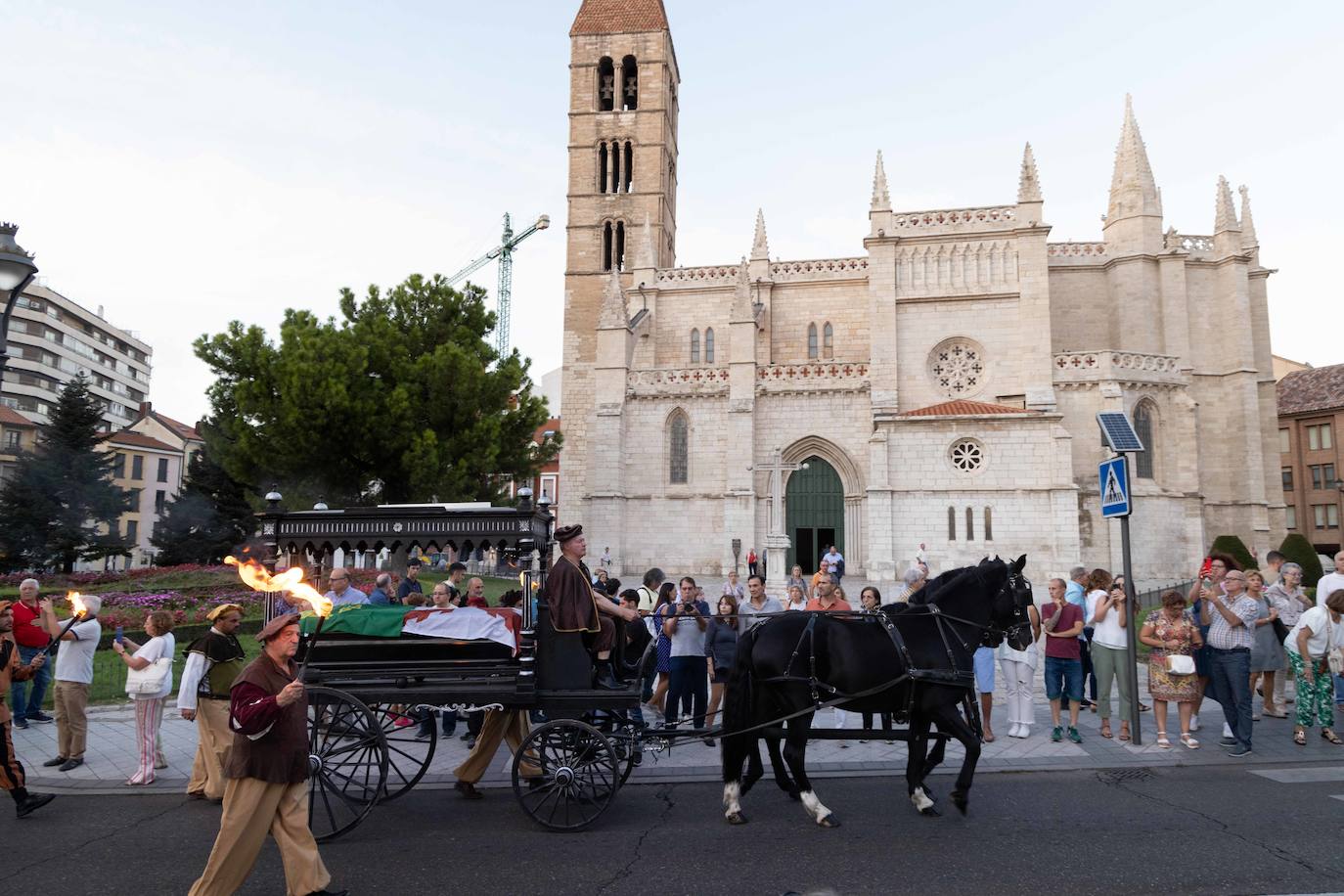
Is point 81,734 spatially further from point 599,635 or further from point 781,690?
point 781,690

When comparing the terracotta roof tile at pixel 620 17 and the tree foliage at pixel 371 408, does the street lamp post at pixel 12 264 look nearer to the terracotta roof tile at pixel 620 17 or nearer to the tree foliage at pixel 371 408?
the tree foliage at pixel 371 408

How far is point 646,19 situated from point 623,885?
46.6m

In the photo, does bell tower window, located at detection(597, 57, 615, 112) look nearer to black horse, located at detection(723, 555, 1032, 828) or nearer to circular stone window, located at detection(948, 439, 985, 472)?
circular stone window, located at detection(948, 439, 985, 472)

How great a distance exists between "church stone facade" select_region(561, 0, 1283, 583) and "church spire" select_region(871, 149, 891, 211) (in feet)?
0.24

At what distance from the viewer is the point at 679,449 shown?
31.5 m

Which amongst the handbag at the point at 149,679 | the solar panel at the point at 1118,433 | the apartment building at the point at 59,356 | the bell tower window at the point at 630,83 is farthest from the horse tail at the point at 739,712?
the apartment building at the point at 59,356

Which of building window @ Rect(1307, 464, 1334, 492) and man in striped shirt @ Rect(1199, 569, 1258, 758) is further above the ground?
building window @ Rect(1307, 464, 1334, 492)

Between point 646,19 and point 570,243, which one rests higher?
point 646,19

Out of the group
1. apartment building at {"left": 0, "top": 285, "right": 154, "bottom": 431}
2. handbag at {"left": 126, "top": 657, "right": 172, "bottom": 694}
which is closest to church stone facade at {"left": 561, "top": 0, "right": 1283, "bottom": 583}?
handbag at {"left": 126, "top": 657, "right": 172, "bottom": 694}

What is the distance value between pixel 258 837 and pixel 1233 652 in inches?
360

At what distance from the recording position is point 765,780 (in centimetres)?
777

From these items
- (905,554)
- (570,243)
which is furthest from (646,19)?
(905,554)

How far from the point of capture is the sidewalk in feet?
25.7

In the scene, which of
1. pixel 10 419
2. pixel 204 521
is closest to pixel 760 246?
pixel 204 521
